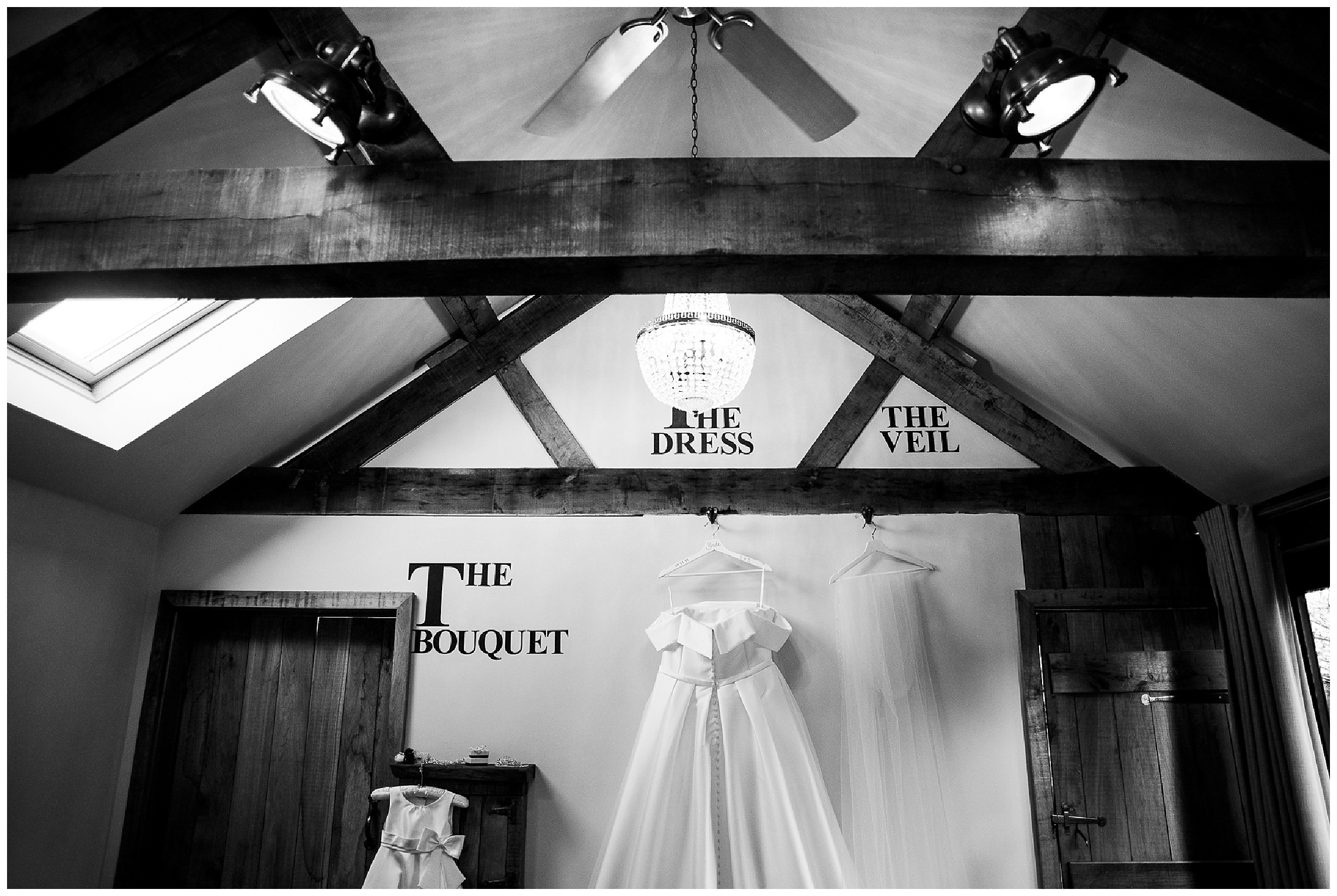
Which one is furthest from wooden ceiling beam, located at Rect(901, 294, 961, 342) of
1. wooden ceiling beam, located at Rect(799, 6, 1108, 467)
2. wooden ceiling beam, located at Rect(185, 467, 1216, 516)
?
wooden ceiling beam, located at Rect(185, 467, 1216, 516)

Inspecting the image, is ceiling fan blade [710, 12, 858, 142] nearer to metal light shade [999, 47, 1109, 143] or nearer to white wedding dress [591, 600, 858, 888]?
metal light shade [999, 47, 1109, 143]

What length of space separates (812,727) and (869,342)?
1.79 metres

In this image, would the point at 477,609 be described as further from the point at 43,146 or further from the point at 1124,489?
the point at 1124,489

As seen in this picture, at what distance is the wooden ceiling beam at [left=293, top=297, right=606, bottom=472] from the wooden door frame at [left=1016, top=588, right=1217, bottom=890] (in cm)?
258

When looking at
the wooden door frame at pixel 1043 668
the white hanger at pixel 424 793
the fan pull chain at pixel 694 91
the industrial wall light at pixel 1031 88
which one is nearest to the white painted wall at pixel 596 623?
the wooden door frame at pixel 1043 668

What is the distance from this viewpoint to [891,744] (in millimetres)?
3566

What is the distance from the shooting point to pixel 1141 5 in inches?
78.5

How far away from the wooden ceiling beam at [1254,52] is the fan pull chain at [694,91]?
1.21 metres

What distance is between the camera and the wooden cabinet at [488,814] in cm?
359

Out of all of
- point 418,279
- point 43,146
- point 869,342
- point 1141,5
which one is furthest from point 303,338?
point 1141,5

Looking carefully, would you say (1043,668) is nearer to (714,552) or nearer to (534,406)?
(714,552)

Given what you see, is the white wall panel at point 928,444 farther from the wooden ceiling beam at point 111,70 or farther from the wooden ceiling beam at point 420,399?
the wooden ceiling beam at point 111,70

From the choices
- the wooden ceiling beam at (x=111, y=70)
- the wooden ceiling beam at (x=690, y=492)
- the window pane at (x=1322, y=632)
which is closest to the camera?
the wooden ceiling beam at (x=111, y=70)

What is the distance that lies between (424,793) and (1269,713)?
129 inches
